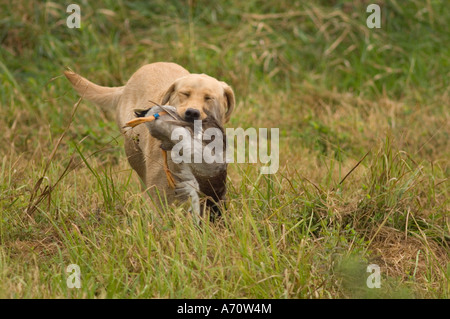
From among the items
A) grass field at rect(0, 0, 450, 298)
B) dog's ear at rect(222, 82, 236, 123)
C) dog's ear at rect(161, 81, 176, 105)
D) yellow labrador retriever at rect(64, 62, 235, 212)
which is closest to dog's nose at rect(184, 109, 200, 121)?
yellow labrador retriever at rect(64, 62, 235, 212)

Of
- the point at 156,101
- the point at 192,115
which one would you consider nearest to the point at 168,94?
the point at 156,101

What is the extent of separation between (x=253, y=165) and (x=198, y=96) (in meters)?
0.86

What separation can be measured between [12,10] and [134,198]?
4371 millimetres

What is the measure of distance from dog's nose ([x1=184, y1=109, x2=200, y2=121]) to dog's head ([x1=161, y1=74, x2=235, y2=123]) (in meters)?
0.05

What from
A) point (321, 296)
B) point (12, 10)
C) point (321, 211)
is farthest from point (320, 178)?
point (12, 10)

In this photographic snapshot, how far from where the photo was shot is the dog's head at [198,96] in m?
4.22

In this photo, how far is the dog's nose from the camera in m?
4.00

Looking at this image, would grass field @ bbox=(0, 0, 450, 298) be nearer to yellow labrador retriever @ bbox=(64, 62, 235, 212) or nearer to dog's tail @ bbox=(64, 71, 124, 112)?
yellow labrador retriever @ bbox=(64, 62, 235, 212)

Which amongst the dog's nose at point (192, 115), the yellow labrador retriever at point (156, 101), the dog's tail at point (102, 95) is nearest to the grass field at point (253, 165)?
the yellow labrador retriever at point (156, 101)

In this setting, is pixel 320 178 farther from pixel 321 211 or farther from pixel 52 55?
pixel 52 55

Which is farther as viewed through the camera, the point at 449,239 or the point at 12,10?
the point at 12,10

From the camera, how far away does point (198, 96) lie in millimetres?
4328

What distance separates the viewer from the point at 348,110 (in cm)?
695

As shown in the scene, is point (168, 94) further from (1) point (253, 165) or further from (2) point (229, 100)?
(1) point (253, 165)
